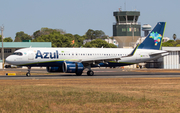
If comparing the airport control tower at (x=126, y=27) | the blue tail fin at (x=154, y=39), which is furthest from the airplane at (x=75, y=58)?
the airport control tower at (x=126, y=27)

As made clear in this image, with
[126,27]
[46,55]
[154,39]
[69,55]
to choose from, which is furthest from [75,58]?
[126,27]

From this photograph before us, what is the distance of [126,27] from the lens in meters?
133

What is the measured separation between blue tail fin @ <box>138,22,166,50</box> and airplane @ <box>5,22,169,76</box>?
0.22 m

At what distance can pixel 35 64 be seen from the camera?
44094 millimetres

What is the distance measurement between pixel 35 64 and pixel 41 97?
24.5 m

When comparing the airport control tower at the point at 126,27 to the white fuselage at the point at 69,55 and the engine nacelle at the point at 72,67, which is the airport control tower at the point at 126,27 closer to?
the white fuselage at the point at 69,55

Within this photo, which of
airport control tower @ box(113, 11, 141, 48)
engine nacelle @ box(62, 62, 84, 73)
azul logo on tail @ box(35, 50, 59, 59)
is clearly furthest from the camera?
airport control tower @ box(113, 11, 141, 48)

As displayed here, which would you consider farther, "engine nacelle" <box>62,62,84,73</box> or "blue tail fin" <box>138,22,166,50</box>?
"blue tail fin" <box>138,22,166,50</box>

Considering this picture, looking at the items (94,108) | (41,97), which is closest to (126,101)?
(94,108)

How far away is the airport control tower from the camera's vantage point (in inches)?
5207

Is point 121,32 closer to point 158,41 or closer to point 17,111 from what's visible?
point 158,41

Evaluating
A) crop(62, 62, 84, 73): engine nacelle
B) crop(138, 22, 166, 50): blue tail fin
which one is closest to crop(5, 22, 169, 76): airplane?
crop(62, 62, 84, 73): engine nacelle

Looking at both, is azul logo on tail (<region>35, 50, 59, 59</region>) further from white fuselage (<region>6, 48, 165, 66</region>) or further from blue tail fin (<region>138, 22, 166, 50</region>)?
blue tail fin (<region>138, 22, 166, 50</region>)

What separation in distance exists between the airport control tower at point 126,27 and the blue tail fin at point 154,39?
77879mm
